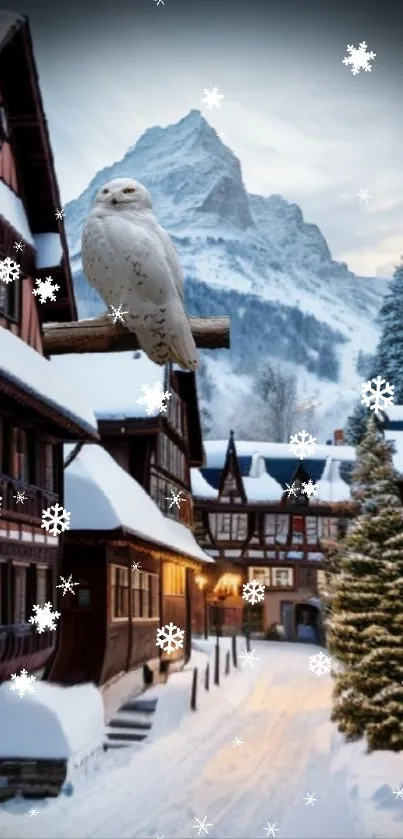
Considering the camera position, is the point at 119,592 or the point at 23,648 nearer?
the point at 23,648

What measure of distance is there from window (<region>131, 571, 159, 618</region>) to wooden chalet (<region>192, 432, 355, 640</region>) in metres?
0.96

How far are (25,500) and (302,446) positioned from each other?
1409mm

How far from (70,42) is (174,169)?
95 centimetres

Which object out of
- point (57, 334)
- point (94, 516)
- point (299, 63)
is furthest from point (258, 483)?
point (57, 334)

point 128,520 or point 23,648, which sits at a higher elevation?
point 128,520

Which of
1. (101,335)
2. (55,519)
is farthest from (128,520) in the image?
(101,335)

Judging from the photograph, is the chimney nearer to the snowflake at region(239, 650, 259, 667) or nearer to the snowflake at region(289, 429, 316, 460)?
the snowflake at region(289, 429, 316, 460)

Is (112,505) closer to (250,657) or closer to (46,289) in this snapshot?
(250,657)

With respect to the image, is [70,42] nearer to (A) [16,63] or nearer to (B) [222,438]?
(A) [16,63]

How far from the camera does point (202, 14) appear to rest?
530 centimetres

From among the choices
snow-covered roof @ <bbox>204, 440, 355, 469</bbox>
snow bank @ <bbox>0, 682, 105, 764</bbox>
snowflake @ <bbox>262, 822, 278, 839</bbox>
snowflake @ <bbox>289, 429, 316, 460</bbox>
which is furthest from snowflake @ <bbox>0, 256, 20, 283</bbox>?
snowflake @ <bbox>262, 822, 278, 839</bbox>

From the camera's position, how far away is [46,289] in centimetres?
527

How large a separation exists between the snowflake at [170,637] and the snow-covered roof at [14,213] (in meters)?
2.40

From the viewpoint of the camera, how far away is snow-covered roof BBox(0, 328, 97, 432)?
418 centimetres
